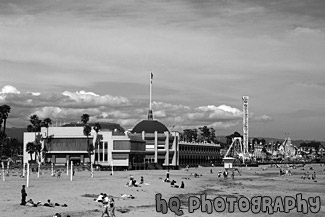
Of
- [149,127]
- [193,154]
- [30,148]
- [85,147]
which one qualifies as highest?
[149,127]

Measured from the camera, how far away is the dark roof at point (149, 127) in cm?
16775

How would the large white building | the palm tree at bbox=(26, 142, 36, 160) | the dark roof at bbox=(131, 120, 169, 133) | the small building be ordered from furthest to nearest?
the small building < the dark roof at bbox=(131, 120, 169, 133) < the large white building < the palm tree at bbox=(26, 142, 36, 160)

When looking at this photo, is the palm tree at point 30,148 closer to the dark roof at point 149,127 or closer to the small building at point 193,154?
the dark roof at point 149,127

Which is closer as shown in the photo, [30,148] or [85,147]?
[30,148]

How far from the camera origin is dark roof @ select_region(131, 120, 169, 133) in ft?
550

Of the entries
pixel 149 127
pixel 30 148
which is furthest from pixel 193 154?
pixel 30 148

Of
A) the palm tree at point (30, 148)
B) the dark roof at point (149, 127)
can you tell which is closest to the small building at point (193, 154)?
the dark roof at point (149, 127)

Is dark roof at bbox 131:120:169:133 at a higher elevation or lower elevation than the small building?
higher

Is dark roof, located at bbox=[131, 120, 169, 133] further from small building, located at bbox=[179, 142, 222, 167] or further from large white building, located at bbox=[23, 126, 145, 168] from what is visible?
large white building, located at bbox=[23, 126, 145, 168]

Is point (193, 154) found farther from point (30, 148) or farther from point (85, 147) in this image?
point (30, 148)

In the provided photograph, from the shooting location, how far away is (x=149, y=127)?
169125 millimetres

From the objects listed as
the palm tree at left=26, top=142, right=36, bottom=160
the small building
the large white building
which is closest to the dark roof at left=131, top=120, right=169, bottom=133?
the small building

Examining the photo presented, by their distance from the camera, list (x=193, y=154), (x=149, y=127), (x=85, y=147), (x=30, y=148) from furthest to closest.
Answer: (x=193, y=154)
(x=149, y=127)
(x=85, y=147)
(x=30, y=148)

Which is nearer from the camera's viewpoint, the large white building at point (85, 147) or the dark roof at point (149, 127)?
the large white building at point (85, 147)
